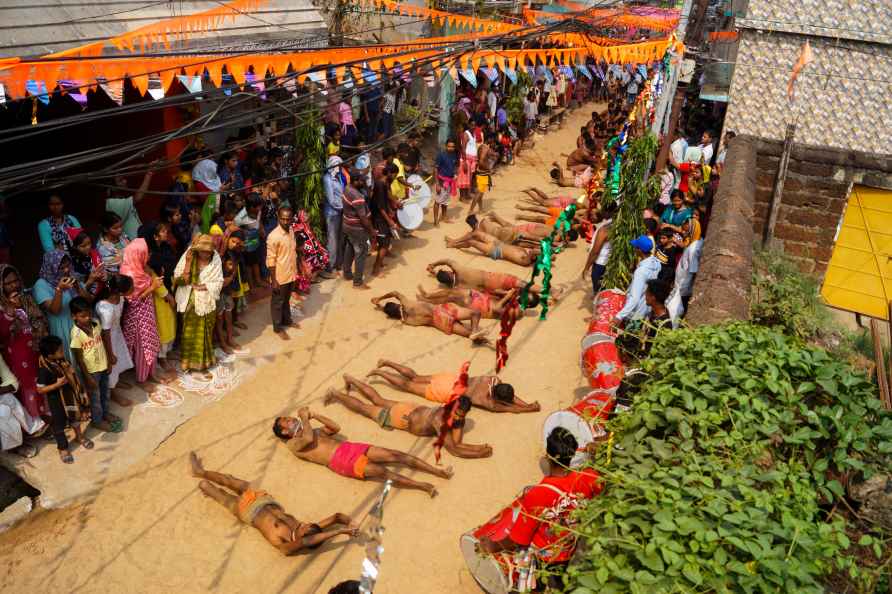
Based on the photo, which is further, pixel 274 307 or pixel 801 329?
pixel 274 307

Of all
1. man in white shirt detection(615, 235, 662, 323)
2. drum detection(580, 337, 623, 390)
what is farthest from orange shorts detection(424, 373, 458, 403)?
man in white shirt detection(615, 235, 662, 323)

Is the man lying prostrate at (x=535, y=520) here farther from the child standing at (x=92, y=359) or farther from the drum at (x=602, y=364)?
the child standing at (x=92, y=359)

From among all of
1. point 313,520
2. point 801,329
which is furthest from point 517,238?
point 313,520

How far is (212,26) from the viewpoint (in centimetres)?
1216

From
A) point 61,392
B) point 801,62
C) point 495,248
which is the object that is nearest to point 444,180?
point 495,248

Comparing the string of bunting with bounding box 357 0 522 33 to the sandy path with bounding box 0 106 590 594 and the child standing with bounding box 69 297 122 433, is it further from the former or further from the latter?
the child standing with bounding box 69 297 122 433

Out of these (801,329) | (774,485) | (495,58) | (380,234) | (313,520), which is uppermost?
(495,58)

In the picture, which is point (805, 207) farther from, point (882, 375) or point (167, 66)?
point (167, 66)

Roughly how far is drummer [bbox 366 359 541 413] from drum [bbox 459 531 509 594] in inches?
90.7

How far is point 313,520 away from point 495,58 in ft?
29.6

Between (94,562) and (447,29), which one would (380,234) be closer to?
(94,562)

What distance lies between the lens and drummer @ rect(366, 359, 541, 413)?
7738 mm

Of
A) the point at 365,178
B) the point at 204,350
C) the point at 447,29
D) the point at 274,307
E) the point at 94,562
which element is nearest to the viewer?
the point at 94,562

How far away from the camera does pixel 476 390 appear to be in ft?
25.8
